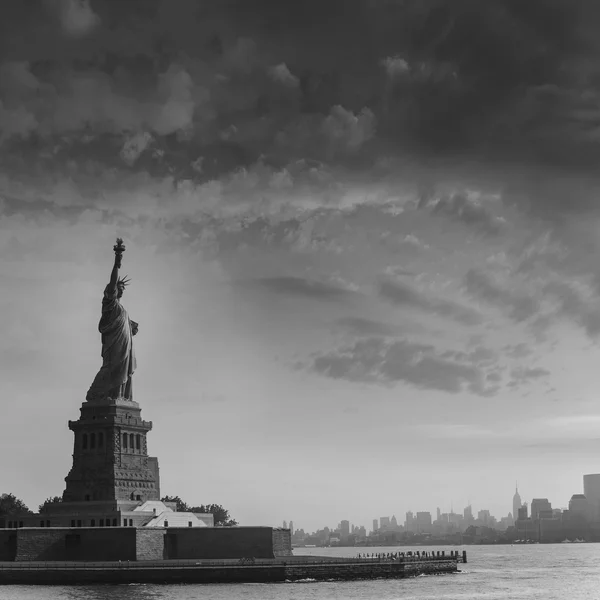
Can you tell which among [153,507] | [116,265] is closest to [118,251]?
[116,265]

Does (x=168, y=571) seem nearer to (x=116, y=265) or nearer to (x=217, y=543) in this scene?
(x=217, y=543)

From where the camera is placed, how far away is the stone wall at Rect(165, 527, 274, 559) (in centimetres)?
10131

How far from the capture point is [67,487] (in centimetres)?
10850

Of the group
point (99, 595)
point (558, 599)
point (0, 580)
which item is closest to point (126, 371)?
point (0, 580)

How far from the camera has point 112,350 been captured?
112 m

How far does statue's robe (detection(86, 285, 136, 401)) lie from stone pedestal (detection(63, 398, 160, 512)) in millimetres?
1519

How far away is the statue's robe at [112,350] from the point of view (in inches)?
4377

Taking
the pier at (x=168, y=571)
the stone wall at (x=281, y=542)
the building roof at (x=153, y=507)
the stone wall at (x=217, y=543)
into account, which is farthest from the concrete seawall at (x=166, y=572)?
the building roof at (x=153, y=507)

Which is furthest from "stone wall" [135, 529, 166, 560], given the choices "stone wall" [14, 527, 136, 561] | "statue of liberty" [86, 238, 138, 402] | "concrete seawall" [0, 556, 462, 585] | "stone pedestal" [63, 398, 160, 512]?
"statue of liberty" [86, 238, 138, 402]

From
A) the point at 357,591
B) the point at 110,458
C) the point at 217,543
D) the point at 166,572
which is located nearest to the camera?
the point at 357,591

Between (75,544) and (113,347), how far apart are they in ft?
69.4

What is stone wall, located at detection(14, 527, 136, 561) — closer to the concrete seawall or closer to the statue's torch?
the concrete seawall

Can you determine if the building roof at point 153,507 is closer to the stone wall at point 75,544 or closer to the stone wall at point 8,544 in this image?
the stone wall at point 75,544

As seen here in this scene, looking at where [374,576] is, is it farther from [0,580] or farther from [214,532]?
[0,580]
